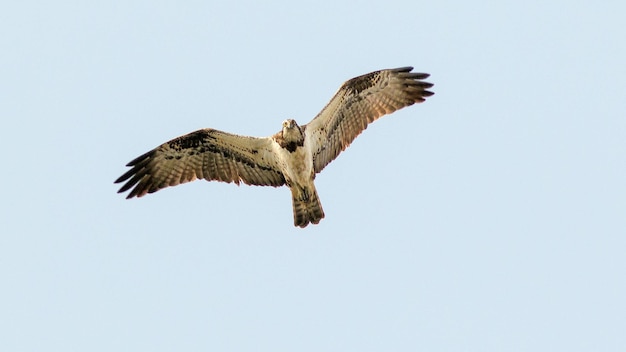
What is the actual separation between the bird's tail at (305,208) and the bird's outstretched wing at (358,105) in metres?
0.47

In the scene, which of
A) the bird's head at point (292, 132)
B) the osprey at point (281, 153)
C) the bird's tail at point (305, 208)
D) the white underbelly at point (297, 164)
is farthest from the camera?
the bird's tail at point (305, 208)

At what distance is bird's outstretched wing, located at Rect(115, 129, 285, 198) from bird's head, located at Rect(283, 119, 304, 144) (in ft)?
2.28

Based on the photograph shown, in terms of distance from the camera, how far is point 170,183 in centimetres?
1442

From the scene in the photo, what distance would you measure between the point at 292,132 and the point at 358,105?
5.15 feet

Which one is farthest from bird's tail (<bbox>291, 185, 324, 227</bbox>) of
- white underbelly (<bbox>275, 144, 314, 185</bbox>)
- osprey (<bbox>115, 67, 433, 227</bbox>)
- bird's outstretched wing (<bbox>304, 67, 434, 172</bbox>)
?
bird's outstretched wing (<bbox>304, 67, 434, 172</bbox>)

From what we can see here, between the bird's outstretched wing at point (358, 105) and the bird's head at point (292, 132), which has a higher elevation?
the bird's outstretched wing at point (358, 105)

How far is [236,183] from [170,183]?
109 centimetres

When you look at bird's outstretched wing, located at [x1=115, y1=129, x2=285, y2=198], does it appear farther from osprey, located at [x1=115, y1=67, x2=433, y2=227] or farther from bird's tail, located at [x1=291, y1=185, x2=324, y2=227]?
bird's tail, located at [x1=291, y1=185, x2=324, y2=227]

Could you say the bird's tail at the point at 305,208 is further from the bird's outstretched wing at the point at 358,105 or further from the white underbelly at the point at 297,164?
the bird's outstretched wing at the point at 358,105

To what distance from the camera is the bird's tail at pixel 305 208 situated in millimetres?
14141

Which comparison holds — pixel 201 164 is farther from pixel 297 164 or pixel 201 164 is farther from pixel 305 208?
pixel 305 208

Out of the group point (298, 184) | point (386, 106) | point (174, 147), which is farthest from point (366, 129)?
point (174, 147)

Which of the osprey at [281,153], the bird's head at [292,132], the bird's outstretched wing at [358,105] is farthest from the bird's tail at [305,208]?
the bird's head at [292,132]

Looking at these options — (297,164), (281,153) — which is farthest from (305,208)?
(281,153)
